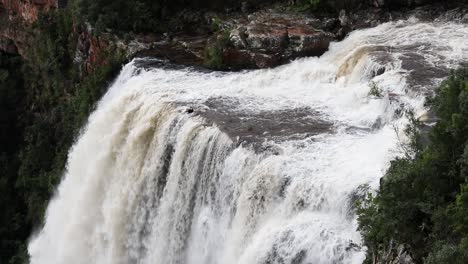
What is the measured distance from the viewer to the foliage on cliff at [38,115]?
24087 mm

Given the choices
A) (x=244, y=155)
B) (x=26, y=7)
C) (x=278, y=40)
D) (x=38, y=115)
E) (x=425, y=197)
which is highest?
(x=425, y=197)

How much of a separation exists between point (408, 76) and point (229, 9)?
32.7 feet

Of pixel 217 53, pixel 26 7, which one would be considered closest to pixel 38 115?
pixel 26 7

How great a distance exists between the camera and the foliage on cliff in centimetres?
2409

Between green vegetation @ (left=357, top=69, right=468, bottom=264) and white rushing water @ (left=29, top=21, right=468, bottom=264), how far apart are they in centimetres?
71

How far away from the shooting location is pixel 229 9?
23.9m

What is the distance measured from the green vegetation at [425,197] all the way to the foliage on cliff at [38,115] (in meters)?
13.9

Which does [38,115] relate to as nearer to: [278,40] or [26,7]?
[26,7]

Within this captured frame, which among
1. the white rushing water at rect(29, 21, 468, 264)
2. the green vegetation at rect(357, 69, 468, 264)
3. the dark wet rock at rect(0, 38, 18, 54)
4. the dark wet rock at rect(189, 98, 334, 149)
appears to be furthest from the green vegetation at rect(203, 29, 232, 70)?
the dark wet rock at rect(0, 38, 18, 54)

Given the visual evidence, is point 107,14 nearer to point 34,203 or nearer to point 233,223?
point 34,203

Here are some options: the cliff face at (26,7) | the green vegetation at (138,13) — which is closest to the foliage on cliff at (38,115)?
the cliff face at (26,7)

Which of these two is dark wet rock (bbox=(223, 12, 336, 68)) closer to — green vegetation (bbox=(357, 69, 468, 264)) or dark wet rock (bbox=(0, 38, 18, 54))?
green vegetation (bbox=(357, 69, 468, 264))

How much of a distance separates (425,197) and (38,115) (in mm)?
22918

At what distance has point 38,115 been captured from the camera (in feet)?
96.6
